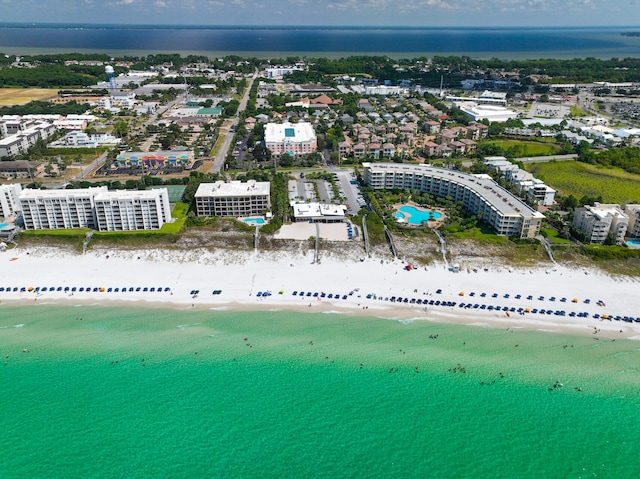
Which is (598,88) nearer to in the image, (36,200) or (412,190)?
(412,190)

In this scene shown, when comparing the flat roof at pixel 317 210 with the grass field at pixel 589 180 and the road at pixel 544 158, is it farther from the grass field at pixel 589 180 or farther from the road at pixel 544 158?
the road at pixel 544 158

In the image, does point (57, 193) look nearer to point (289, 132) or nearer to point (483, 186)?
point (289, 132)

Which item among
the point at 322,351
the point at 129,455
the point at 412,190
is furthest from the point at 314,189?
the point at 129,455

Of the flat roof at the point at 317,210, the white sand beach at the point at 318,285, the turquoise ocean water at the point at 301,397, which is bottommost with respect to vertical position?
the turquoise ocean water at the point at 301,397

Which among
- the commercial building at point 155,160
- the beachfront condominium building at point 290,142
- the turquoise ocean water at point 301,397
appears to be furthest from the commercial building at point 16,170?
the turquoise ocean water at point 301,397

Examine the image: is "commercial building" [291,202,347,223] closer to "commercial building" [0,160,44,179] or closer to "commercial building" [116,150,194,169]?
"commercial building" [116,150,194,169]

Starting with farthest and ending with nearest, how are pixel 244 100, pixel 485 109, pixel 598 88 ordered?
pixel 598 88 → pixel 244 100 → pixel 485 109

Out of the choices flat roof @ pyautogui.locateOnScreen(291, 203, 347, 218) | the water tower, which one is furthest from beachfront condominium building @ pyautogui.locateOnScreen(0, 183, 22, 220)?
the water tower
